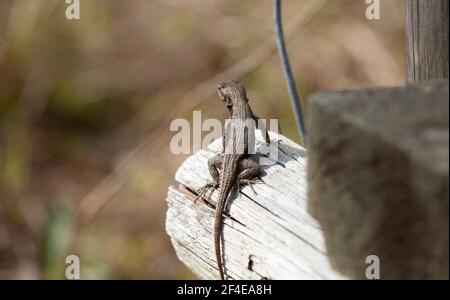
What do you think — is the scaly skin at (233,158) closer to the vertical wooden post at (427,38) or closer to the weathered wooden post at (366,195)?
the weathered wooden post at (366,195)

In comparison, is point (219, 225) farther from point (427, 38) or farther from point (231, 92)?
point (231, 92)

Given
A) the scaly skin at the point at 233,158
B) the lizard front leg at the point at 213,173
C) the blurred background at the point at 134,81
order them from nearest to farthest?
the scaly skin at the point at 233,158 < the lizard front leg at the point at 213,173 < the blurred background at the point at 134,81

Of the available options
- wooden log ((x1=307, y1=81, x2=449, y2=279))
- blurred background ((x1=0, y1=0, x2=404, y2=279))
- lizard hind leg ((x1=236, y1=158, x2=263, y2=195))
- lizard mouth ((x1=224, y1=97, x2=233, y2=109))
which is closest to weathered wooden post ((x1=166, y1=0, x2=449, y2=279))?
wooden log ((x1=307, y1=81, x2=449, y2=279))

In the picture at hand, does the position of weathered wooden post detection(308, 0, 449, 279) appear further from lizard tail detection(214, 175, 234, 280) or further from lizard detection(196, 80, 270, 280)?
lizard detection(196, 80, 270, 280)

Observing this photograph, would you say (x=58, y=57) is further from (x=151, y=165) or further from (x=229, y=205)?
(x=229, y=205)

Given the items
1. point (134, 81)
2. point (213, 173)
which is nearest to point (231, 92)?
point (213, 173)

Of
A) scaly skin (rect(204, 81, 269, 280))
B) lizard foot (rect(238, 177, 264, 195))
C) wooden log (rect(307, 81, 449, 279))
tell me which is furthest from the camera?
lizard foot (rect(238, 177, 264, 195))

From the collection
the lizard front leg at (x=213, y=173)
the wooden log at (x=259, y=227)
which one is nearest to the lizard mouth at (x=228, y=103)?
the lizard front leg at (x=213, y=173)
